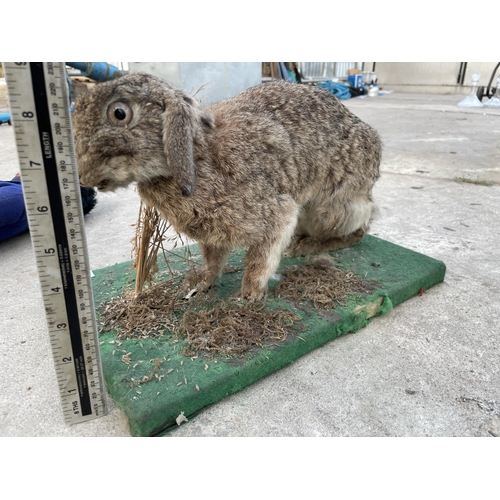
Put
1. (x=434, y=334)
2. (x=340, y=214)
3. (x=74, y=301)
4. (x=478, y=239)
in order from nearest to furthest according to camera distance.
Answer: (x=74, y=301) → (x=434, y=334) → (x=340, y=214) → (x=478, y=239)

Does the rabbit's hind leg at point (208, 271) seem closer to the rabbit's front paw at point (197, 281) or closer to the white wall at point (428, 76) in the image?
the rabbit's front paw at point (197, 281)

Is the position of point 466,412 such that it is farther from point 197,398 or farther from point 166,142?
point 166,142

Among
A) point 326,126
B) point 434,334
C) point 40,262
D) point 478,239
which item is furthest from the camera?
point 478,239

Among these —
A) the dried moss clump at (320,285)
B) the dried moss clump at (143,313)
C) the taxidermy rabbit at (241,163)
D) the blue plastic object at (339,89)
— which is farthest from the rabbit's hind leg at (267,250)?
the blue plastic object at (339,89)

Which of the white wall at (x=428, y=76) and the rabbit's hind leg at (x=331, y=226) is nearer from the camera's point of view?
the rabbit's hind leg at (x=331, y=226)

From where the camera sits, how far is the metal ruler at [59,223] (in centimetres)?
142

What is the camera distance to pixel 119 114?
1890 millimetres

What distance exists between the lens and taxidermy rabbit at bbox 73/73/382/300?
1.91 m

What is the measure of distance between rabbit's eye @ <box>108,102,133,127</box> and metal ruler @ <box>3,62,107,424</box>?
0.42 metres

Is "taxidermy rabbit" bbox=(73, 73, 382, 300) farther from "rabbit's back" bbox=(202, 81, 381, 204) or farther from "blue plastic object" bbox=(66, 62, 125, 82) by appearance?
"blue plastic object" bbox=(66, 62, 125, 82)

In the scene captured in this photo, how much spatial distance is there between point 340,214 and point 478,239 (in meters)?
1.70

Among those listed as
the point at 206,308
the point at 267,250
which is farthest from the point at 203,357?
the point at 267,250
